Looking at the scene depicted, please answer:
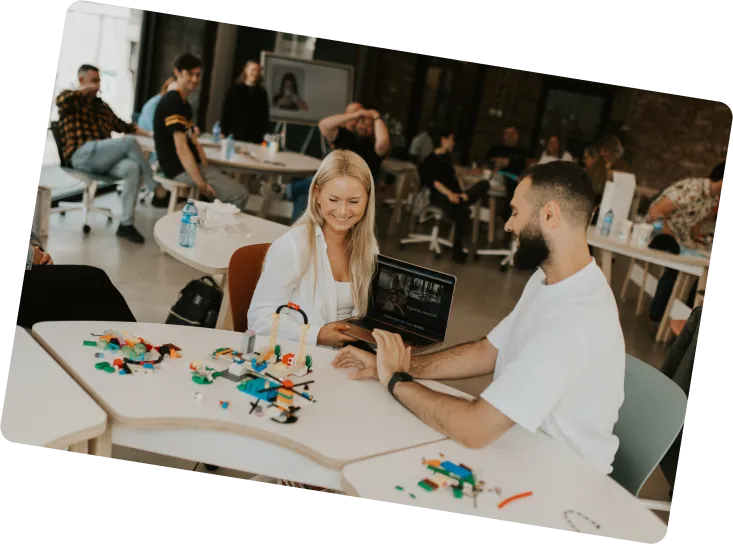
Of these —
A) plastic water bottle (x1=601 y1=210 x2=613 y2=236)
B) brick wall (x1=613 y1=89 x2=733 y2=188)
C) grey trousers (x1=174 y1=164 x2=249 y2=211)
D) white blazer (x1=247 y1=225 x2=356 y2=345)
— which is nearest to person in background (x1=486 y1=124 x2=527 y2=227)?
brick wall (x1=613 y1=89 x2=733 y2=188)

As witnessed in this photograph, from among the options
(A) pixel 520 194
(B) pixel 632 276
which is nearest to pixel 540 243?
(A) pixel 520 194

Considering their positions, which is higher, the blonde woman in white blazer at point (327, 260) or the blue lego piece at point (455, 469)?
the blonde woman in white blazer at point (327, 260)

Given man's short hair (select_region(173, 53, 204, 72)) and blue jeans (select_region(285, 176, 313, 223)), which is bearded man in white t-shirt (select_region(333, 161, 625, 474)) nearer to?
man's short hair (select_region(173, 53, 204, 72))

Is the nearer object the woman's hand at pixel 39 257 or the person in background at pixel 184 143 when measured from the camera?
the woman's hand at pixel 39 257

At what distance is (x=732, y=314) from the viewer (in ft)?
4.24

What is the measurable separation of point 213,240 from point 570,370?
2.23 meters

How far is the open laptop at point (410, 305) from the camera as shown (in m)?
2.50

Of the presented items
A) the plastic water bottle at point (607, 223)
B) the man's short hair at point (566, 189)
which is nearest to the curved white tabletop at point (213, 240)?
the man's short hair at point (566, 189)

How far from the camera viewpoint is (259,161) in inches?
242

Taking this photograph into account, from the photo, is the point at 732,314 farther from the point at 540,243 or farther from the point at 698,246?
the point at 698,246

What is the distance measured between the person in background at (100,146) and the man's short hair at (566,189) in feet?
7.94

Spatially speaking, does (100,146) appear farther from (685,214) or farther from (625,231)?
(685,214)

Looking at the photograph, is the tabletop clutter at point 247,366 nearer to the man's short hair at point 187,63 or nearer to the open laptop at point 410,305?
the open laptop at point 410,305

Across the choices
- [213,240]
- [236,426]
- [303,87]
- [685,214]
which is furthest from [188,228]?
[303,87]
